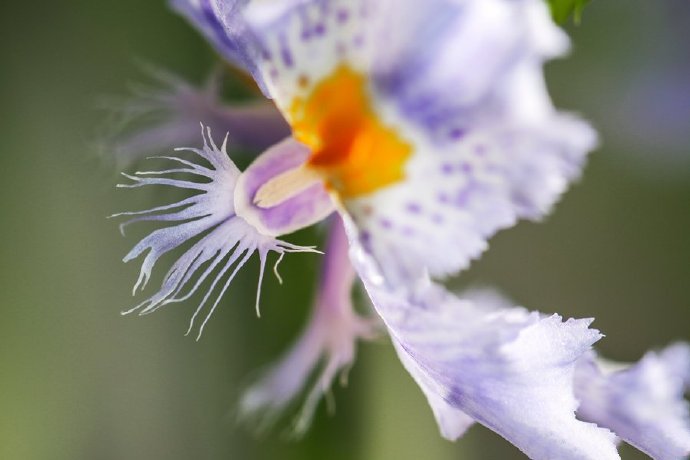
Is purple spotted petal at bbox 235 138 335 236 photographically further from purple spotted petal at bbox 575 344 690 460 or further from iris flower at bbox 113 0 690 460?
purple spotted petal at bbox 575 344 690 460

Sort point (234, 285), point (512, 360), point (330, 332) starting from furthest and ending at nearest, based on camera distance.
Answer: point (234, 285) < point (330, 332) < point (512, 360)

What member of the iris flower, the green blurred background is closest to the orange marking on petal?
the iris flower

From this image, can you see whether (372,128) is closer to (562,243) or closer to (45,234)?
(45,234)

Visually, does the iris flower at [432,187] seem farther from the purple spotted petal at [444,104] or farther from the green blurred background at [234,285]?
the green blurred background at [234,285]

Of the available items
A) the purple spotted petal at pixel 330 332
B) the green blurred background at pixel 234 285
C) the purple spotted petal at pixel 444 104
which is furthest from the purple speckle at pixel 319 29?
the green blurred background at pixel 234 285

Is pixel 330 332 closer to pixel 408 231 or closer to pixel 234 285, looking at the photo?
pixel 408 231

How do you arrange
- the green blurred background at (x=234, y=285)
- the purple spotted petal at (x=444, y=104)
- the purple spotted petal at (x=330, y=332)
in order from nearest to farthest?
the purple spotted petal at (x=444, y=104), the purple spotted petal at (x=330, y=332), the green blurred background at (x=234, y=285)

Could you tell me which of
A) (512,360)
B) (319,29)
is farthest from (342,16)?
(512,360)
